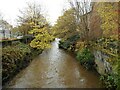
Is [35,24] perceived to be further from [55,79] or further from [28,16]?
[55,79]

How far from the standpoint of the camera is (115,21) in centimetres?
949

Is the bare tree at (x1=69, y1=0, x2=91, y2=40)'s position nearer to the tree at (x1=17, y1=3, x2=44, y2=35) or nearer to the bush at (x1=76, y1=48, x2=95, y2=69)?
the bush at (x1=76, y1=48, x2=95, y2=69)

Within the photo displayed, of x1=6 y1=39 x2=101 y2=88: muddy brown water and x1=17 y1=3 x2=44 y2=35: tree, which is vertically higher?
x1=17 y1=3 x2=44 y2=35: tree

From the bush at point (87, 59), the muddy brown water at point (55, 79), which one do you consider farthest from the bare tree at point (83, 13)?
the muddy brown water at point (55, 79)

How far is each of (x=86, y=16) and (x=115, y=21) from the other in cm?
1030

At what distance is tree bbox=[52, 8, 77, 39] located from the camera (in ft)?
81.3

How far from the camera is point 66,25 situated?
26.4 meters

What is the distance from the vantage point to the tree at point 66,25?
24783mm

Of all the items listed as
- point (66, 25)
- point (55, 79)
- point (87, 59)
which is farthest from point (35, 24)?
point (55, 79)

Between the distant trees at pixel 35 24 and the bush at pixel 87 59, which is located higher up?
the distant trees at pixel 35 24

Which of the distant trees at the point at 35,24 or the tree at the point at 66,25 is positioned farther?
the tree at the point at 66,25

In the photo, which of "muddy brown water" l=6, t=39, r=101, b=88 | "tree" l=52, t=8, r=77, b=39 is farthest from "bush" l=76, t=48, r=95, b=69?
"tree" l=52, t=8, r=77, b=39

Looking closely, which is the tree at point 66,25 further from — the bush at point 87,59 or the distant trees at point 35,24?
the bush at point 87,59

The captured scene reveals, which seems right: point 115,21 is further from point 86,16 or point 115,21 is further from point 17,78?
point 86,16
